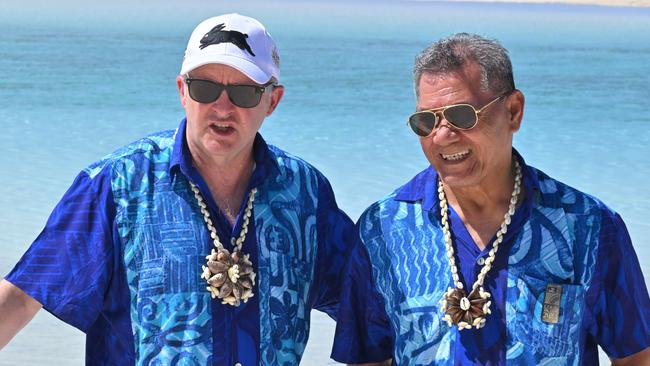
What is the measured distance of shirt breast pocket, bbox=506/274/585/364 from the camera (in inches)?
127

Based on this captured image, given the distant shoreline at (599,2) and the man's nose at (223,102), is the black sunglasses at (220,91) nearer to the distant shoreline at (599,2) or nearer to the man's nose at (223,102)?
the man's nose at (223,102)

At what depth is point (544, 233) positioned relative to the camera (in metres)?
3.31

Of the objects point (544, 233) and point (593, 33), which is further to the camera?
point (593, 33)

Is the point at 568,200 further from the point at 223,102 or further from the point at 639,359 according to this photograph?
the point at 223,102

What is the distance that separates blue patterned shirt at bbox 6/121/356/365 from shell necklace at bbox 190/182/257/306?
0.02 metres

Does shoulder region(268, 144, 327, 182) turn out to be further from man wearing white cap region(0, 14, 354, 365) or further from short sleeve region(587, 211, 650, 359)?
short sleeve region(587, 211, 650, 359)

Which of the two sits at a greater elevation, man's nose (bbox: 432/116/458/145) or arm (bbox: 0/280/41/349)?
man's nose (bbox: 432/116/458/145)

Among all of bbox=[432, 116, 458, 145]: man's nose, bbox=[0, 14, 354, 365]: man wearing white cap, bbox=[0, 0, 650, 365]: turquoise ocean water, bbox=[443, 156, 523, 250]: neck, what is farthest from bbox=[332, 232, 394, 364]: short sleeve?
bbox=[0, 0, 650, 365]: turquoise ocean water

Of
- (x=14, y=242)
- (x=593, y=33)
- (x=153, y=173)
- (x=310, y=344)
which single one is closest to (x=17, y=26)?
(x=593, y=33)

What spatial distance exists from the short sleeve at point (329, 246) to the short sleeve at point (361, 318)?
0.22 m

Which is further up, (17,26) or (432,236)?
(17,26)

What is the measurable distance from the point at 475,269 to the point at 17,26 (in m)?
27.5

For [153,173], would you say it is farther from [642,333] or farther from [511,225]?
[642,333]

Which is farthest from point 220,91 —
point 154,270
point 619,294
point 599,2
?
point 599,2
